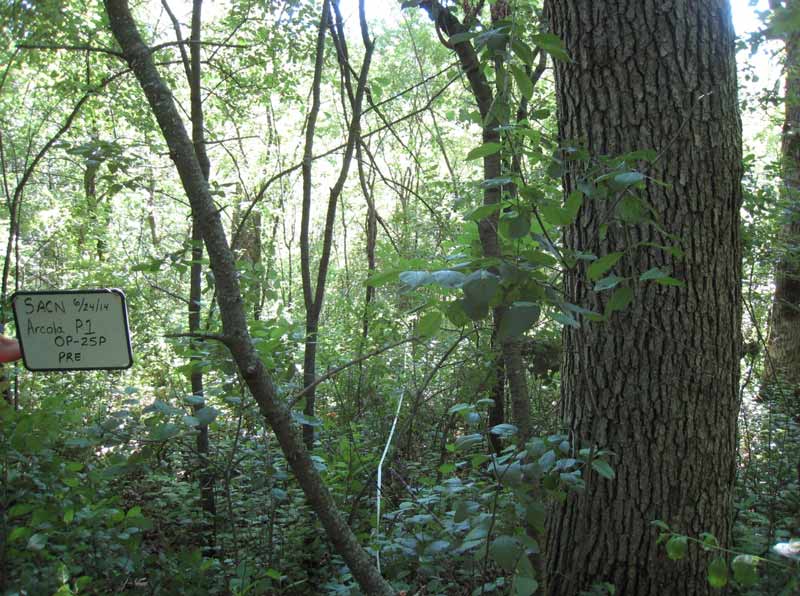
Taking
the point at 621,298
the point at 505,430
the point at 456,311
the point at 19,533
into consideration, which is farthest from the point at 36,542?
the point at 621,298

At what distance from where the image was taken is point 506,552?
5.20ft

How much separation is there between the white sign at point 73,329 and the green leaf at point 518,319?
110 cm

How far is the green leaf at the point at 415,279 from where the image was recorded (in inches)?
48.1

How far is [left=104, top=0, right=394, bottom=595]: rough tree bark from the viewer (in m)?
1.91

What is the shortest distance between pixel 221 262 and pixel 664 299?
151 cm

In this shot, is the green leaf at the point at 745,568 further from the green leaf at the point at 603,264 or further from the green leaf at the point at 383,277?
the green leaf at the point at 383,277

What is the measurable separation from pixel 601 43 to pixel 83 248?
22.6ft

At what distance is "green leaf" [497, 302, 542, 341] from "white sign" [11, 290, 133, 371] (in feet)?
3.62

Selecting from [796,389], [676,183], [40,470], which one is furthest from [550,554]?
[796,389]

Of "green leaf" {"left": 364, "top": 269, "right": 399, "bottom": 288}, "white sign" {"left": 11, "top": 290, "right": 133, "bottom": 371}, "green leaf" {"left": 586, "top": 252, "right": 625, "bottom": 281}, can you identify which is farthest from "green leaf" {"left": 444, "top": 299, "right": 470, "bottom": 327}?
"white sign" {"left": 11, "top": 290, "right": 133, "bottom": 371}

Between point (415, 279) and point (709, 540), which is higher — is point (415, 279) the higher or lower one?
the higher one

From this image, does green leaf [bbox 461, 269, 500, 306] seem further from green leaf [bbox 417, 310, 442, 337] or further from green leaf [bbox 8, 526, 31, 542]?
green leaf [bbox 8, 526, 31, 542]

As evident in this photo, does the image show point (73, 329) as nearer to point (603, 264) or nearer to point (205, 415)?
point (205, 415)

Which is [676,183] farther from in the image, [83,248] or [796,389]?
[83,248]
